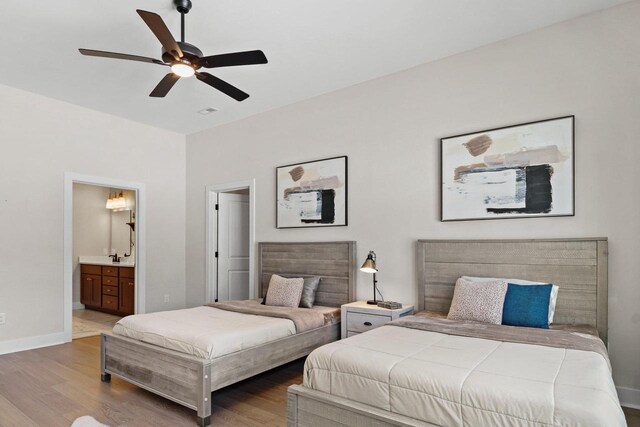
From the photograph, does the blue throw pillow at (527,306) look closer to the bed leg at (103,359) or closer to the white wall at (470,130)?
the white wall at (470,130)

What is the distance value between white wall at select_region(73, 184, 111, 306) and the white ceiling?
312 cm

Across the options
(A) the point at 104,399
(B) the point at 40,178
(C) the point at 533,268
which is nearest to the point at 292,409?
(A) the point at 104,399

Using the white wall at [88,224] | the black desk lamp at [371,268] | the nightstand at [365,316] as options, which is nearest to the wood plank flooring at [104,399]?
the nightstand at [365,316]

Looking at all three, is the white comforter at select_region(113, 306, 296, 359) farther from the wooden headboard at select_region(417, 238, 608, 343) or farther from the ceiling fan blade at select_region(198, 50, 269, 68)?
the ceiling fan blade at select_region(198, 50, 269, 68)

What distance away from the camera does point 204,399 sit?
2.63 meters

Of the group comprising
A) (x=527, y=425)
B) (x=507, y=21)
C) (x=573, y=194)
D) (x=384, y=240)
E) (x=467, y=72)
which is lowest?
(x=527, y=425)

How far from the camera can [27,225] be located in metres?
4.47

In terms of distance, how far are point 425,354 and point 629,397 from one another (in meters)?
1.84

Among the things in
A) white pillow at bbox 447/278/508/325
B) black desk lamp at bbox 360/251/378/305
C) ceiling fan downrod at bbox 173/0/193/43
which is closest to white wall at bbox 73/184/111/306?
ceiling fan downrod at bbox 173/0/193/43

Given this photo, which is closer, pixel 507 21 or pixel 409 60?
pixel 507 21

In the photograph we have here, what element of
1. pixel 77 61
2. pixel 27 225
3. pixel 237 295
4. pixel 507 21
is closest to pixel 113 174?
pixel 27 225

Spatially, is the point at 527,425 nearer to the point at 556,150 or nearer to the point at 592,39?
the point at 556,150

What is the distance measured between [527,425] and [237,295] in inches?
193

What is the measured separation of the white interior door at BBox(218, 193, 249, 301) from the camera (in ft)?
19.1
